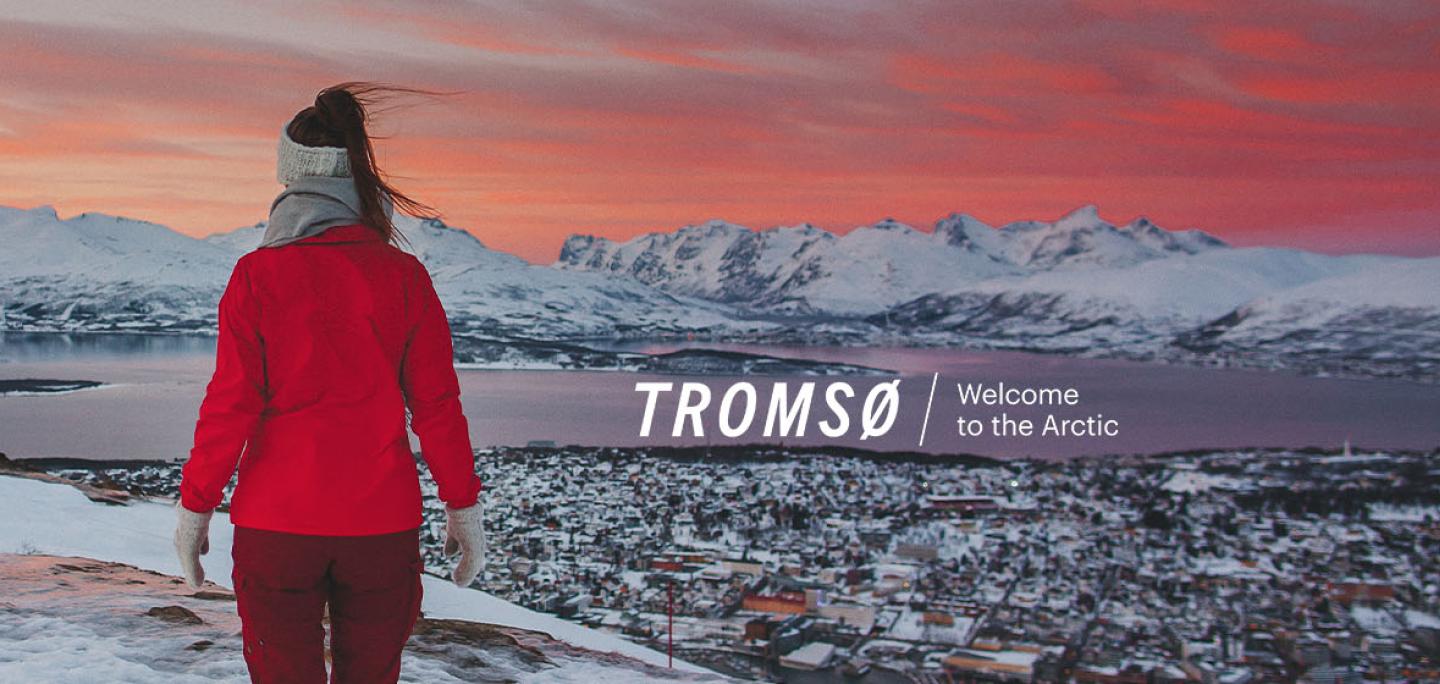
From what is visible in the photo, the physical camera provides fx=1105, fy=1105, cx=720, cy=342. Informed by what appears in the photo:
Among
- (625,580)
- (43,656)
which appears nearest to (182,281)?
(625,580)

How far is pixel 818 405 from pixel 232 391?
1884 inches

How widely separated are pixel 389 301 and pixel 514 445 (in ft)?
98.0

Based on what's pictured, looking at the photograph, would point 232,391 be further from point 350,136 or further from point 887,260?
point 887,260

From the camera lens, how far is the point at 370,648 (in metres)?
2.02

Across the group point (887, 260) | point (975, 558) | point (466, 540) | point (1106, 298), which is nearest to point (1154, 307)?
point (1106, 298)

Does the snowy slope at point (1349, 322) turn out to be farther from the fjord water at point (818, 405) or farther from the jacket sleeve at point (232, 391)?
the jacket sleeve at point (232, 391)

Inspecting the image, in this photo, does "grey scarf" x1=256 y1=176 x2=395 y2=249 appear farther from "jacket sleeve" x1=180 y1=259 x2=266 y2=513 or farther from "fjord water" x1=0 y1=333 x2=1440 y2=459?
"fjord water" x1=0 y1=333 x2=1440 y2=459

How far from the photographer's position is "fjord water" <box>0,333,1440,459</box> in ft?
101

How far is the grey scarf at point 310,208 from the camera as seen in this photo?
A: 193cm

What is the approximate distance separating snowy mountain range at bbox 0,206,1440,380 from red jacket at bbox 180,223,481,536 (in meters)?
57.0

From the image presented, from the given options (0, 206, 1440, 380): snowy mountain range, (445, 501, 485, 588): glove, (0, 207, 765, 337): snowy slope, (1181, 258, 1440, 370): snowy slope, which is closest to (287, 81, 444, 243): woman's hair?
(445, 501, 485, 588): glove

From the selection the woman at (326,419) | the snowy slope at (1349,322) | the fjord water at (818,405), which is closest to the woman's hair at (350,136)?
the woman at (326,419)

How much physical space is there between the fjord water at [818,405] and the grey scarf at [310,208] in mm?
23553

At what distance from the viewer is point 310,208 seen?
6.38 ft
